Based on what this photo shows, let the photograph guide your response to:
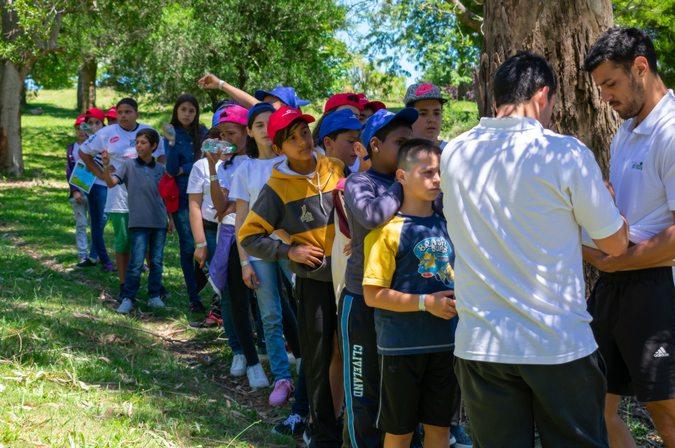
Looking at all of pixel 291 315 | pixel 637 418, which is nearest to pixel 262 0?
pixel 291 315

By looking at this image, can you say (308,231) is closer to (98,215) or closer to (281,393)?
(281,393)

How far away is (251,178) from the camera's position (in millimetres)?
6262

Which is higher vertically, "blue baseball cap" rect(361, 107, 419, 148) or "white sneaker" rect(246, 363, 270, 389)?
"blue baseball cap" rect(361, 107, 419, 148)

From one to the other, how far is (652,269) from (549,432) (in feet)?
3.40

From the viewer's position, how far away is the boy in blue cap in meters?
4.58

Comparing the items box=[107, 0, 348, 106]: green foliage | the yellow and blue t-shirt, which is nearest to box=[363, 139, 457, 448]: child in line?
the yellow and blue t-shirt

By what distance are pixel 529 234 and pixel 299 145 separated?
2374 millimetres

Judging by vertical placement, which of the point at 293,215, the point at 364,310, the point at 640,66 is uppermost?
the point at 640,66

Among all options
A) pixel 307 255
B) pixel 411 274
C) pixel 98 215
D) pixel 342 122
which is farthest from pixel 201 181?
pixel 98 215

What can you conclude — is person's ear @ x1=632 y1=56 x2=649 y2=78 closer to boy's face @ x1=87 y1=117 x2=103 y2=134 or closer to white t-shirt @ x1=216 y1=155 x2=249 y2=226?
white t-shirt @ x1=216 y1=155 x2=249 y2=226

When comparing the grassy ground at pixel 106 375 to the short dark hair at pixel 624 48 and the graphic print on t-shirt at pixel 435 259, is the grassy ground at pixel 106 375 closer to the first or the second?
the graphic print on t-shirt at pixel 435 259

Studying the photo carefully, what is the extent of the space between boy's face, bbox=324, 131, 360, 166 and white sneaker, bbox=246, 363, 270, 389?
2100 millimetres

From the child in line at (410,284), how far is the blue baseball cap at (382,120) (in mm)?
384

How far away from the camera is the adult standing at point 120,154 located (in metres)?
10.1
